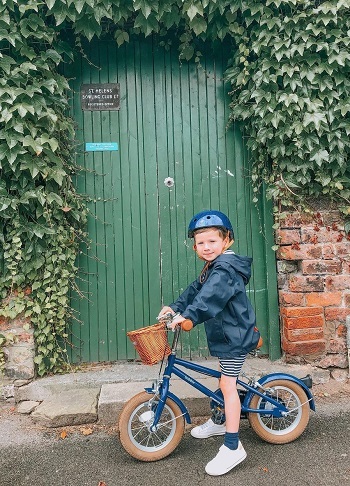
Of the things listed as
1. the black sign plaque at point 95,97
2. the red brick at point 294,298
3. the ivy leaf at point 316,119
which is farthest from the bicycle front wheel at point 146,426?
the black sign plaque at point 95,97

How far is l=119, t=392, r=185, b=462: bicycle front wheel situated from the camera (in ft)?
9.72

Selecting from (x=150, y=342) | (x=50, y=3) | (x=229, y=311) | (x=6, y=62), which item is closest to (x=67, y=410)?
(x=150, y=342)

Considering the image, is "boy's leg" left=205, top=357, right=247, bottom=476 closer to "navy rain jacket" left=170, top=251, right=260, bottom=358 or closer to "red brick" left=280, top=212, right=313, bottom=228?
"navy rain jacket" left=170, top=251, right=260, bottom=358

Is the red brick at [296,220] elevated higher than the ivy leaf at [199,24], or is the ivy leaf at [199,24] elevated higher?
the ivy leaf at [199,24]

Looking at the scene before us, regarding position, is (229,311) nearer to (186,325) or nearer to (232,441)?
(186,325)

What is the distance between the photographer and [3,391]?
4.00 meters

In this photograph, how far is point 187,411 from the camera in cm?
310

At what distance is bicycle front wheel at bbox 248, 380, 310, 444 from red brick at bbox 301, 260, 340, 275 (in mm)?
1311

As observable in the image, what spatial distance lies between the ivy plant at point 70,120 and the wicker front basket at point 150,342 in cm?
156

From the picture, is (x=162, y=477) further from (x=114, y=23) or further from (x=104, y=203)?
(x=114, y=23)

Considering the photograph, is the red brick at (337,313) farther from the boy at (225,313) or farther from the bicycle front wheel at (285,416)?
the boy at (225,313)

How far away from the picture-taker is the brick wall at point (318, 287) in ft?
13.9

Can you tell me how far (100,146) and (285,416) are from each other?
301cm

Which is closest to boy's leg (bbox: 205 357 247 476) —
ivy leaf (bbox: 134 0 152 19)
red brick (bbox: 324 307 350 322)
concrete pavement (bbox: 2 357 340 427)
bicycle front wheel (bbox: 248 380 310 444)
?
bicycle front wheel (bbox: 248 380 310 444)
